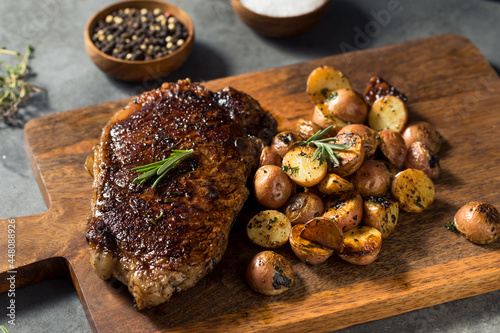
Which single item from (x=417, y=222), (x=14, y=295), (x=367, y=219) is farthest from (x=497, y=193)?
(x=14, y=295)

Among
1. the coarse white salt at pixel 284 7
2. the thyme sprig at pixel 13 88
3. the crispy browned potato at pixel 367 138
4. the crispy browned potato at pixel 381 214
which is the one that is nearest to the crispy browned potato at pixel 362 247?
the crispy browned potato at pixel 381 214

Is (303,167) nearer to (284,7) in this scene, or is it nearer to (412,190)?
(412,190)

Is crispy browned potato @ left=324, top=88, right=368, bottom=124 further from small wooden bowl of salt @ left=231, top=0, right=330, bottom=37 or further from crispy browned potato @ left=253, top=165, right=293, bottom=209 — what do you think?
small wooden bowl of salt @ left=231, top=0, right=330, bottom=37

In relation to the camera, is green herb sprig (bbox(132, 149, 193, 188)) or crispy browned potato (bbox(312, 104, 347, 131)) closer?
green herb sprig (bbox(132, 149, 193, 188))

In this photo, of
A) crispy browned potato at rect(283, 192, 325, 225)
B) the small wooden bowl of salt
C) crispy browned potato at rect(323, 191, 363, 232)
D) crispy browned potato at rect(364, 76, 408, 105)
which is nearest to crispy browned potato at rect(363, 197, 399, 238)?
crispy browned potato at rect(323, 191, 363, 232)

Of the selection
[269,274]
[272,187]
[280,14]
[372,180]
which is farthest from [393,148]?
[280,14]

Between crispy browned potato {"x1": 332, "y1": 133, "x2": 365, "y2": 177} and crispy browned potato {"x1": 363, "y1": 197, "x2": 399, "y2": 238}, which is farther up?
crispy browned potato {"x1": 332, "y1": 133, "x2": 365, "y2": 177}

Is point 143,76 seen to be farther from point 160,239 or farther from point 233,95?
point 160,239
